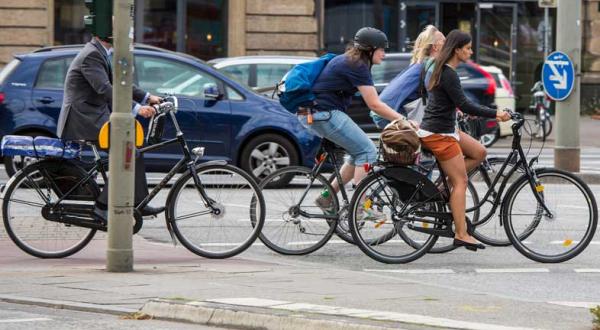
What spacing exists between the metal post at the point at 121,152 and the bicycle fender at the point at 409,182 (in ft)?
6.38

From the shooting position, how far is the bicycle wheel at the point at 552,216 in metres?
10.6

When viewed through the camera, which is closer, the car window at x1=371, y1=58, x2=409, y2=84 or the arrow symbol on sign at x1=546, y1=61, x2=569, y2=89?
the arrow symbol on sign at x1=546, y1=61, x2=569, y2=89

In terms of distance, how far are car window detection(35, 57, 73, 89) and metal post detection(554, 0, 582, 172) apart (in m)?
5.92

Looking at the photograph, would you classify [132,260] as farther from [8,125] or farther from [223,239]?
[8,125]

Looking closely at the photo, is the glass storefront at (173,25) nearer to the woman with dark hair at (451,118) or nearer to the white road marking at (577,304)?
the woman with dark hair at (451,118)

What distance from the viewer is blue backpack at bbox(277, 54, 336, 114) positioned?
35.9 ft

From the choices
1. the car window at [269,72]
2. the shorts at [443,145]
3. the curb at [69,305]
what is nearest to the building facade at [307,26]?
the car window at [269,72]

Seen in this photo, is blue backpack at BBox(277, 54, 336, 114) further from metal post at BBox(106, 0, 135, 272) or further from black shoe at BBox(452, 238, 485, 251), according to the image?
metal post at BBox(106, 0, 135, 272)

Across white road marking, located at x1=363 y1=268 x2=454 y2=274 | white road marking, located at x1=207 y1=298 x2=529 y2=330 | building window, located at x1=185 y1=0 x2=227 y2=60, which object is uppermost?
building window, located at x1=185 y1=0 x2=227 y2=60

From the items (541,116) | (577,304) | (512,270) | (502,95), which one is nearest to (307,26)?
(541,116)

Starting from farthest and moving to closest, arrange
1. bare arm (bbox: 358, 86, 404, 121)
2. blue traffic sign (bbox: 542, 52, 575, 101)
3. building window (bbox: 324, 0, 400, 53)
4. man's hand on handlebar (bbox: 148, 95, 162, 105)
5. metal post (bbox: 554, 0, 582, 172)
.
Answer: building window (bbox: 324, 0, 400, 53), metal post (bbox: 554, 0, 582, 172), blue traffic sign (bbox: 542, 52, 575, 101), bare arm (bbox: 358, 86, 404, 121), man's hand on handlebar (bbox: 148, 95, 162, 105)

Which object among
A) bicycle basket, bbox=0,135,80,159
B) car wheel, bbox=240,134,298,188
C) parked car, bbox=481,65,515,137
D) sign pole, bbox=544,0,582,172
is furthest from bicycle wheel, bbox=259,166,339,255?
parked car, bbox=481,65,515,137

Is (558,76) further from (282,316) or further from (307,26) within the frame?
(307,26)

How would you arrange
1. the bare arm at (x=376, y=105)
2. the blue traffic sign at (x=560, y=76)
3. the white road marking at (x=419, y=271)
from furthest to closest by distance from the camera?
the blue traffic sign at (x=560, y=76), the bare arm at (x=376, y=105), the white road marking at (x=419, y=271)
